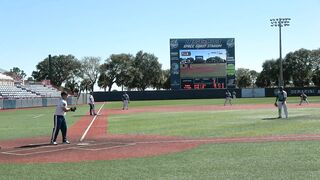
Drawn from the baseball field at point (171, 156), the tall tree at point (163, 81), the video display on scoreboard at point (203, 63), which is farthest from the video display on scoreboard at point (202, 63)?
the tall tree at point (163, 81)

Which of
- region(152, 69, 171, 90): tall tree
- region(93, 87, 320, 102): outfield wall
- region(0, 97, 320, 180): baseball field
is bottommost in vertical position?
region(0, 97, 320, 180): baseball field

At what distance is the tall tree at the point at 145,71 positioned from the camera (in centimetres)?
13238

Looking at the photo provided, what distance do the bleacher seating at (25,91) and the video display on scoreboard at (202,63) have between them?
19.7 m

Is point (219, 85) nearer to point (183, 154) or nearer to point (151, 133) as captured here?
point (151, 133)

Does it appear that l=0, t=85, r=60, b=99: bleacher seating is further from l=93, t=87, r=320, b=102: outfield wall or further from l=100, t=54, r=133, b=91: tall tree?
l=100, t=54, r=133, b=91: tall tree

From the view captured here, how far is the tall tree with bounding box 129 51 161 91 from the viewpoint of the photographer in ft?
434

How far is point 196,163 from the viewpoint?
10812 mm

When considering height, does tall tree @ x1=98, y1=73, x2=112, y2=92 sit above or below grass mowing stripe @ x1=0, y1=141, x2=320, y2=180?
above

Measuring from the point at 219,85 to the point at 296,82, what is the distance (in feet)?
239

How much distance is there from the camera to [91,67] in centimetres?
13650

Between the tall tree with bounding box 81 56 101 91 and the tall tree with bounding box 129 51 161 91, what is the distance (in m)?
10.1

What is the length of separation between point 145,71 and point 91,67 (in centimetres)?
1512

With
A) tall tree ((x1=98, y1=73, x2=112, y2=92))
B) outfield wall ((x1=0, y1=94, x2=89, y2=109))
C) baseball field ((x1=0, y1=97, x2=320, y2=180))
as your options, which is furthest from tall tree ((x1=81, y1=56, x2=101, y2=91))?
baseball field ((x1=0, y1=97, x2=320, y2=180))

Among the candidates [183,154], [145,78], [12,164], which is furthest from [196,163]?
[145,78]
